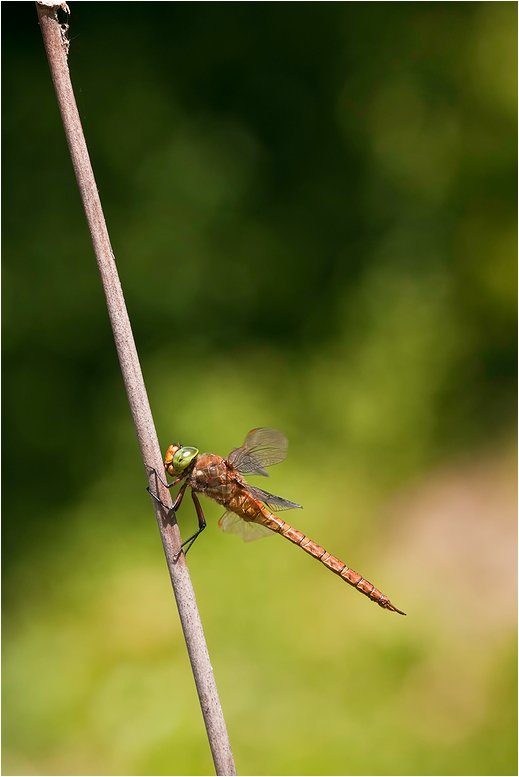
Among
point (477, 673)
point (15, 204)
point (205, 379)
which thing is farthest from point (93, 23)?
point (477, 673)

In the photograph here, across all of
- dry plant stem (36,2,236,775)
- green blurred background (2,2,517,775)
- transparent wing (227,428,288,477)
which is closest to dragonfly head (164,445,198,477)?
transparent wing (227,428,288,477)

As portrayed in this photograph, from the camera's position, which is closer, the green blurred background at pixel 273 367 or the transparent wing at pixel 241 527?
the transparent wing at pixel 241 527

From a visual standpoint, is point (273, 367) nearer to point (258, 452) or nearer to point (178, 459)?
point (258, 452)

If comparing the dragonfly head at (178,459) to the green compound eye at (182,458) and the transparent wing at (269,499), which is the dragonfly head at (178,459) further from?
the transparent wing at (269,499)

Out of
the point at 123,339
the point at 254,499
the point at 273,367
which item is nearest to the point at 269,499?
the point at 254,499

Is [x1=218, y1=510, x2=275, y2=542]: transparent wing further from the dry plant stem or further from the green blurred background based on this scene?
the green blurred background

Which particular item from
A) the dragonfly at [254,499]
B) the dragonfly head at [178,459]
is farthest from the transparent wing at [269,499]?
the dragonfly head at [178,459]
